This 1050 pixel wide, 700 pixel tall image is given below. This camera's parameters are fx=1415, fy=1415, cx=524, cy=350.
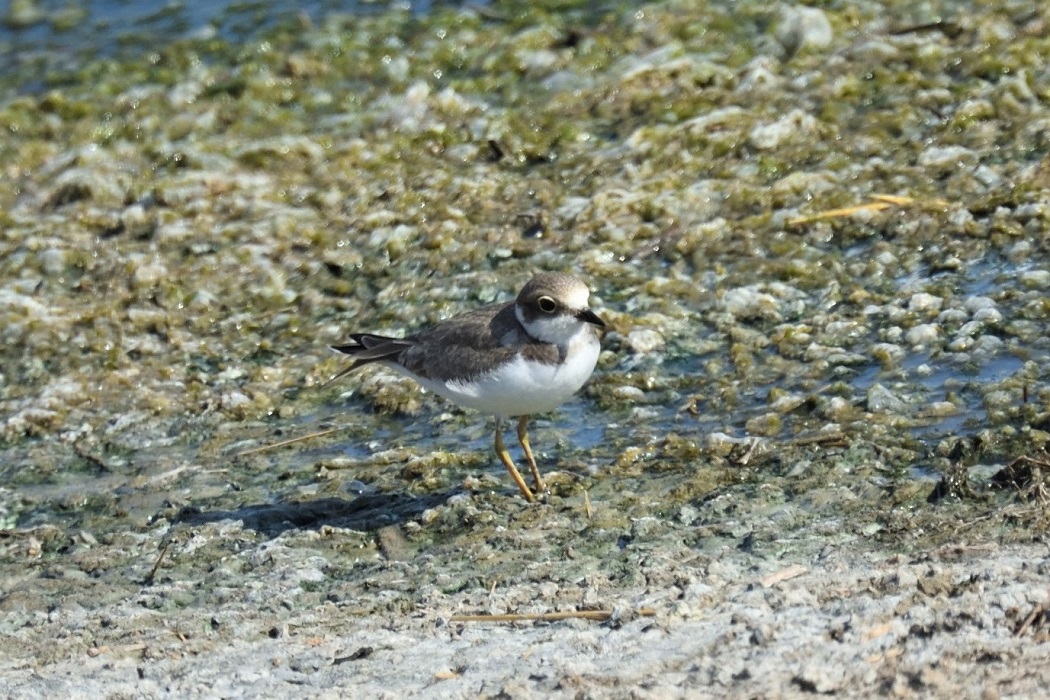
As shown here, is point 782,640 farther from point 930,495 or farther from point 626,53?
point 626,53

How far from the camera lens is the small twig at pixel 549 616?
510 cm

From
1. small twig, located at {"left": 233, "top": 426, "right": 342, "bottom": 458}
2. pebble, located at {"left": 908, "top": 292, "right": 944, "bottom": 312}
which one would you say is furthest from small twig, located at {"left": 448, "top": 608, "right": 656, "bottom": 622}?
pebble, located at {"left": 908, "top": 292, "right": 944, "bottom": 312}

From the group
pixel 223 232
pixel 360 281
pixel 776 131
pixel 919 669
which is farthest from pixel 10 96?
pixel 919 669

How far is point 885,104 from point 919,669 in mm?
6863

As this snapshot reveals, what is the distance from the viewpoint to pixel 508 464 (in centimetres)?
680

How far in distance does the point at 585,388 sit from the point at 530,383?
1.46m

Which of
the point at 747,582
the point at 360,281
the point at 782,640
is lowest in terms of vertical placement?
the point at 360,281

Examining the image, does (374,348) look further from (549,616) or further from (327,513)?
(549,616)

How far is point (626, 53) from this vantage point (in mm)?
11828

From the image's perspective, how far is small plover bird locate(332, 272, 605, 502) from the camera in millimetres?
6457

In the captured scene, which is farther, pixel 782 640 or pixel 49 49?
pixel 49 49

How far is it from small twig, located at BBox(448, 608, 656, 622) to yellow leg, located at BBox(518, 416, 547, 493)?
1504 millimetres

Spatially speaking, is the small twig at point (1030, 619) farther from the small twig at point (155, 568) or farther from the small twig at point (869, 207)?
the small twig at point (869, 207)

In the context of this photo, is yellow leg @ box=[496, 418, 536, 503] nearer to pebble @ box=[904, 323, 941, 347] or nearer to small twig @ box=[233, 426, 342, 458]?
small twig @ box=[233, 426, 342, 458]
